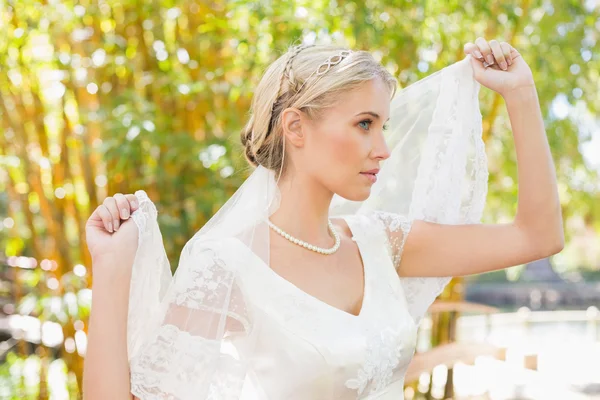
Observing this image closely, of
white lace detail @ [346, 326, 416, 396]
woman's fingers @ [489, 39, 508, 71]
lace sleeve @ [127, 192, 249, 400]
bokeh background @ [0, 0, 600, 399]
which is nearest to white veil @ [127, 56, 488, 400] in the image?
lace sleeve @ [127, 192, 249, 400]

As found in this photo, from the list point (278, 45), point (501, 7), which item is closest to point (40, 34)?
point (278, 45)

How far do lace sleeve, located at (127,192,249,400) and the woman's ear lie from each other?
0.30m

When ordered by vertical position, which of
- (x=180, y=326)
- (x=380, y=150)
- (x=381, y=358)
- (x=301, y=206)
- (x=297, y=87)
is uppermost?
(x=297, y=87)

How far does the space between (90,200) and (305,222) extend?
1.79 metres

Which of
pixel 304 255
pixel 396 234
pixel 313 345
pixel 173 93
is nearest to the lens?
pixel 313 345

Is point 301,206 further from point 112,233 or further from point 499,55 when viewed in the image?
point 499,55

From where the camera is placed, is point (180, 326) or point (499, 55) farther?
point (499, 55)

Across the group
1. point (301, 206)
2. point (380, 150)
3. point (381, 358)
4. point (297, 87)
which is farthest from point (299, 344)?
point (297, 87)

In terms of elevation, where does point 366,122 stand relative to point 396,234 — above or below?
above

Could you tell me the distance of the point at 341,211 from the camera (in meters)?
2.02

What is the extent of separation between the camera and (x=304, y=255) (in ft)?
5.28

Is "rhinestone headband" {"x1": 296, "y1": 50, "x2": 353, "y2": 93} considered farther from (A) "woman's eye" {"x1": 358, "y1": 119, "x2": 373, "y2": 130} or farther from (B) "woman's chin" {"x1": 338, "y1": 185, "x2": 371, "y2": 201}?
(B) "woman's chin" {"x1": 338, "y1": 185, "x2": 371, "y2": 201}

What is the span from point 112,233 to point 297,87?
1.61ft

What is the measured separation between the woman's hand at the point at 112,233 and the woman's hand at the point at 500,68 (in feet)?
2.80
